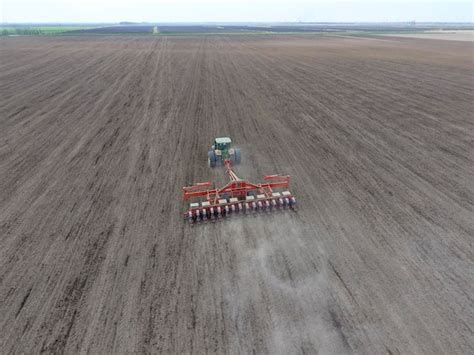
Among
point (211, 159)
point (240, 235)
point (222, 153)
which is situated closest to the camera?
point (240, 235)

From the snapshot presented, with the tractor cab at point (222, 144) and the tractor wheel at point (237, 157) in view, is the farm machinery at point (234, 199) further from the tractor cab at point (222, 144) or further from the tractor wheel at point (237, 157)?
the tractor cab at point (222, 144)

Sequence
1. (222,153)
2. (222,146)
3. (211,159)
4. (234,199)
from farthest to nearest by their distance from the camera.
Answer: (222,153) < (222,146) < (211,159) < (234,199)

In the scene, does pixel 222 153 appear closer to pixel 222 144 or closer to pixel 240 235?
pixel 222 144

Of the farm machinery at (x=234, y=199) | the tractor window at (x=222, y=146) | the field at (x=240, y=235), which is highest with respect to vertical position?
the tractor window at (x=222, y=146)

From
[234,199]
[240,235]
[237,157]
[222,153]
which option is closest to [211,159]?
[222,153]

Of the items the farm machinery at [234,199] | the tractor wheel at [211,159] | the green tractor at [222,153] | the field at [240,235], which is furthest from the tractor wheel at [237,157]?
the farm machinery at [234,199]

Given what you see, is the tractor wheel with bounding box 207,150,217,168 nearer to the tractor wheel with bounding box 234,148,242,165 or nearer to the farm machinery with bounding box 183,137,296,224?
the tractor wheel with bounding box 234,148,242,165

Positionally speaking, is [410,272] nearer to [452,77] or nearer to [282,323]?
[282,323]

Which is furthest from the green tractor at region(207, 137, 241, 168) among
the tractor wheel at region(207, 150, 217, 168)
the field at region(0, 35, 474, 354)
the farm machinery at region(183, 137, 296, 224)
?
the farm machinery at region(183, 137, 296, 224)
